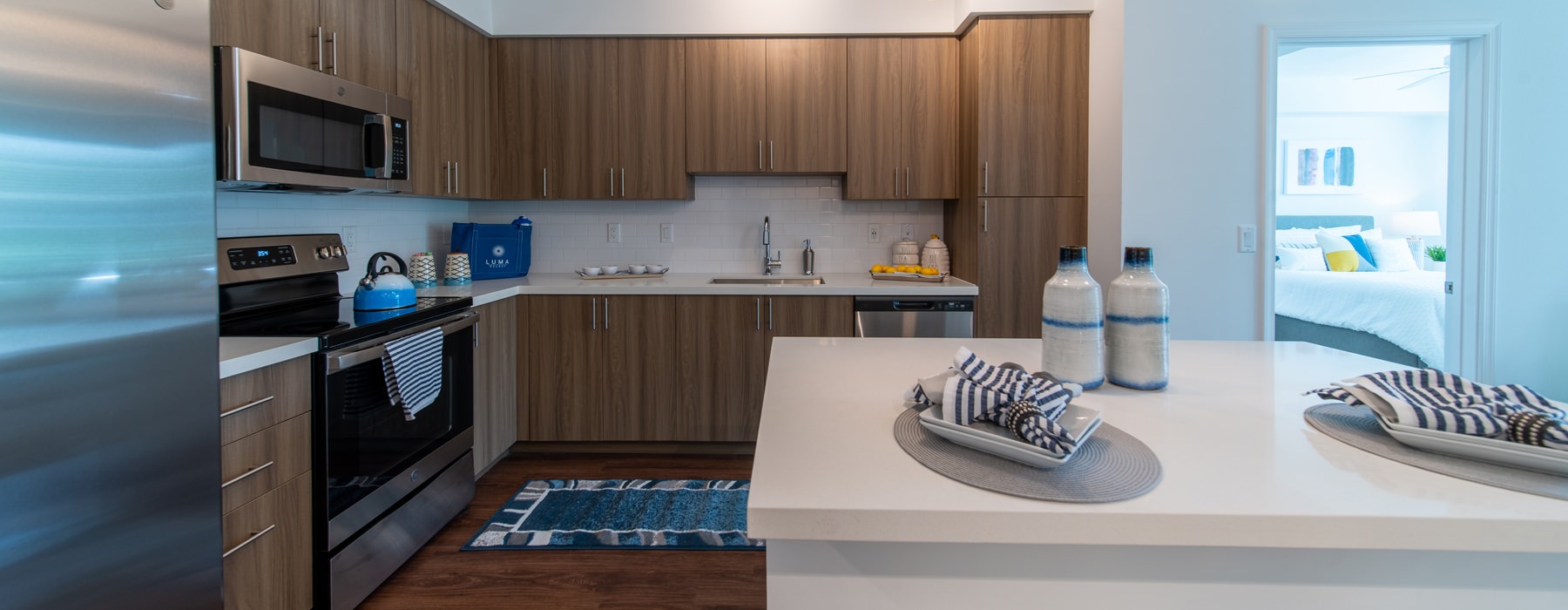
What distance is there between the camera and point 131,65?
112 cm

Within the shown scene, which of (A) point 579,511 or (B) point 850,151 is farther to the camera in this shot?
(B) point 850,151

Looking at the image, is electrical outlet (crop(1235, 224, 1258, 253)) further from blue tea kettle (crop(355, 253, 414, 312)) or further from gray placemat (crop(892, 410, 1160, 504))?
blue tea kettle (crop(355, 253, 414, 312))

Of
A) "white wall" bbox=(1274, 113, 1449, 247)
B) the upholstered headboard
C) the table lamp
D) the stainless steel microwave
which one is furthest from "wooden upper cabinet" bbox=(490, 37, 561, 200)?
the table lamp

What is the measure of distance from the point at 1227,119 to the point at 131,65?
3461mm

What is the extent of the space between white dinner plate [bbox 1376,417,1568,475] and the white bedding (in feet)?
12.9

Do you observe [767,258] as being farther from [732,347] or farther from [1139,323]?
[1139,323]

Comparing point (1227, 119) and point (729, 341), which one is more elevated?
point (1227, 119)

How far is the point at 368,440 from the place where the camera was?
220cm

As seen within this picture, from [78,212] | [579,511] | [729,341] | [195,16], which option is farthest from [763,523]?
[729,341]

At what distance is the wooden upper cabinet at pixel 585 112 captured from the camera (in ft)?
12.6

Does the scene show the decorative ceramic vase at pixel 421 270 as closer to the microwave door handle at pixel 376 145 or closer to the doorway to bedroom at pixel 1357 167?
the microwave door handle at pixel 376 145

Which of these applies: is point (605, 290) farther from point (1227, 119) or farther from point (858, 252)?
point (1227, 119)

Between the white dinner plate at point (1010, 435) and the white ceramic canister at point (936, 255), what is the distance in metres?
2.89

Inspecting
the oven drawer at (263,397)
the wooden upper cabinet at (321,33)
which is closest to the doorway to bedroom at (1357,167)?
the wooden upper cabinet at (321,33)
